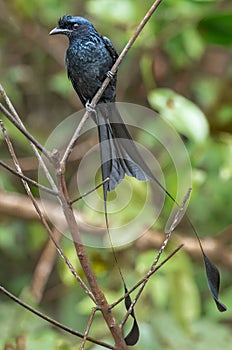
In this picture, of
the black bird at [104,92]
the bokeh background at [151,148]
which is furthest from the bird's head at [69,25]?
the bokeh background at [151,148]

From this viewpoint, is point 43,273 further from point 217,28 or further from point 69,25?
point 69,25

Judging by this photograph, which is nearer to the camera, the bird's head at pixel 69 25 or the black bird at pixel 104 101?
the black bird at pixel 104 101

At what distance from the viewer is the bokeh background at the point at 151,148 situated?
176cm

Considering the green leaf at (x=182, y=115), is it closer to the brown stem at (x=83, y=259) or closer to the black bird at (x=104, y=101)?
the black bird at (x=104, y=101)

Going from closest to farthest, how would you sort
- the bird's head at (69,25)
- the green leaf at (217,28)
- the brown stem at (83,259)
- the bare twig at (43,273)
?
the brown stem at (83,259), the bird's head at (69,25), the green leaf at (217,28), the bare twig at (43,273)

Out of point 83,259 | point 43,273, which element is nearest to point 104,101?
point 83,259

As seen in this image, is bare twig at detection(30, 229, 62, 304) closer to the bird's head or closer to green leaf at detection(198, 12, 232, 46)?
green leaf at detection(198, 12, 232, 46)

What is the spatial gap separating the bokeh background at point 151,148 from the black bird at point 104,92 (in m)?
0.48

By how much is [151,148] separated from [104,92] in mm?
1113

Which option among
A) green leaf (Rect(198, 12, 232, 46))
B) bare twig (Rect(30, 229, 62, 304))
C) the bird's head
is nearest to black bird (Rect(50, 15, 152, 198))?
the bird's head

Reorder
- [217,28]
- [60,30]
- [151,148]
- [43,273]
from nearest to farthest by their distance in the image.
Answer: [60,30] → [217,28] → [43,273] → [151,148]

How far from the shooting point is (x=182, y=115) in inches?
69.3

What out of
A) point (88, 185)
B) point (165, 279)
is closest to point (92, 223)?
point (88, 185)

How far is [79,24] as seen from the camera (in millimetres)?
1114
